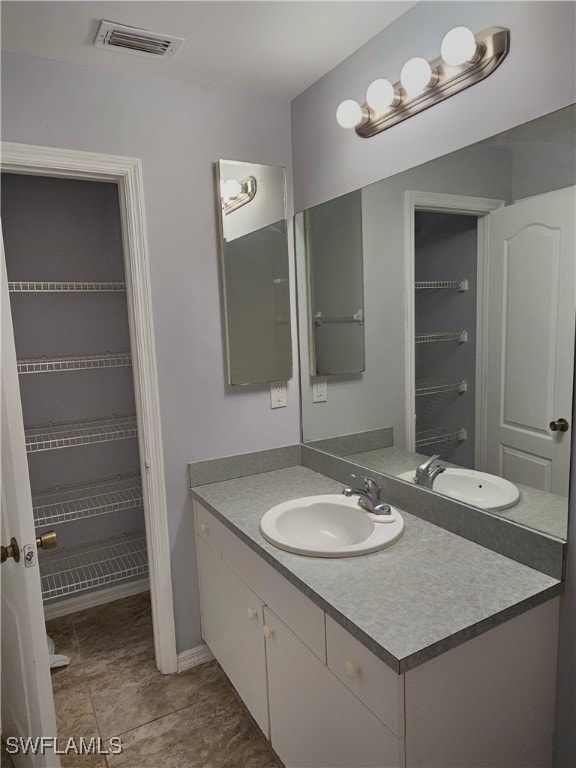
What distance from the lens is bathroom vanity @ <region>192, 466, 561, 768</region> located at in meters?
1.08

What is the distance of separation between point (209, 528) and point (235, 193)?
1.35 metres

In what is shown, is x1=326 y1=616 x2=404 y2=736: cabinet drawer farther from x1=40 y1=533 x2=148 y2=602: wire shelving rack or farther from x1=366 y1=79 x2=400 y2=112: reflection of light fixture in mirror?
x1=40 y1=533 x2=148 y2=602: wire shelving rack

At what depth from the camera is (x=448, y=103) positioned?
4.85ft

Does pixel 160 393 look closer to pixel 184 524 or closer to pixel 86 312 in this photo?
pixel 184 524

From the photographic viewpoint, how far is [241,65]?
1812 mm

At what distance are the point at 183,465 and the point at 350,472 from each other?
2.27 ft

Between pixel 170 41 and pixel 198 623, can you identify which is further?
pixel 198 623

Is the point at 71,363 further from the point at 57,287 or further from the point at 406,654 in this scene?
the point at 406,654

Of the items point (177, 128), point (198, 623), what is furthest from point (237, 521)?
point (177, 128)

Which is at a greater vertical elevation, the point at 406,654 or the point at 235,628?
the point at 406,654

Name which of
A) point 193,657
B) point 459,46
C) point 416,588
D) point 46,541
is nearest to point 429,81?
point 459,46

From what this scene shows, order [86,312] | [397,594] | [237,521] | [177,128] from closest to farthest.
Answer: [397,594] → [237,521] → [177,128] → [86,312]

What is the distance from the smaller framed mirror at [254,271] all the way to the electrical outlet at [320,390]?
129 millimetres

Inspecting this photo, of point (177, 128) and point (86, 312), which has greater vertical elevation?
point (177, 128)
